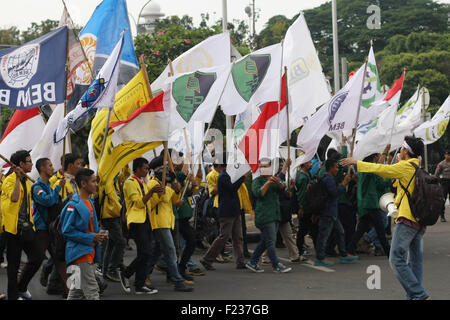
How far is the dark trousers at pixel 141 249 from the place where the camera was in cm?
877

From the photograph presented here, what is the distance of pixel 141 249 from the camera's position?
8.76 meters

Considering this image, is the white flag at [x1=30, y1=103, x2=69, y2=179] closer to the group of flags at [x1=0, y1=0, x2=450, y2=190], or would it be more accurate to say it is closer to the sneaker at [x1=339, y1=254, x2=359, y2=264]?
the group of flags at [x1=0, y1=0, x2=450, y2=190]

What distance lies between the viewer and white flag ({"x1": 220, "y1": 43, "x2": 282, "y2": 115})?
34.7ft

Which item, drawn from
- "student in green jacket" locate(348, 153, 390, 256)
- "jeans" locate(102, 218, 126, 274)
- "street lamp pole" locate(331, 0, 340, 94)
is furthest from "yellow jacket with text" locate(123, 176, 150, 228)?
"street lamp pole" locate(331, 0, 340, 94)

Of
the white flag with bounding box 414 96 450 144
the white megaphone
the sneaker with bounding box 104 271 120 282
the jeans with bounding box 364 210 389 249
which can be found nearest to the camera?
the white megaphone

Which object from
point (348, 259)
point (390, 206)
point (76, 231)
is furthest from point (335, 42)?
point (76, 231)

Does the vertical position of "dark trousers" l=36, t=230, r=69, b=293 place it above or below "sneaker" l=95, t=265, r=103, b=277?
above

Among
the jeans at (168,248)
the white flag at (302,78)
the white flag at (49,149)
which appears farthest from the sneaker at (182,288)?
the white flag at (302,78)

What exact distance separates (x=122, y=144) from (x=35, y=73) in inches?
63.9

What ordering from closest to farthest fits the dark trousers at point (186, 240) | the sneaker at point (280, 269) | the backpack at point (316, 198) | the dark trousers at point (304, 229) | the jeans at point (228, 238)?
the dark trousers at point (186, 240), the sneaker at point (280, 269), the jeans at point (228, 238), the backpack at point (316, 198), the dark trousers at point (304, 229)

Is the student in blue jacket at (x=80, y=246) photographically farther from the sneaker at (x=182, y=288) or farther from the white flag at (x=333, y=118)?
the white flag at (x=333, y=118)

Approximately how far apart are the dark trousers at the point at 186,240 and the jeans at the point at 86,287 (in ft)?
8.84

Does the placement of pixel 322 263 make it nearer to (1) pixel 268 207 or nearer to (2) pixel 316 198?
(2) pixel 316 198
